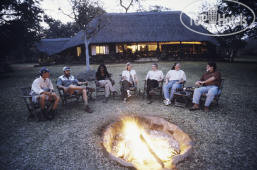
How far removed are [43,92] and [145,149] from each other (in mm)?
3105

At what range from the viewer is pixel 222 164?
2346 millimetres

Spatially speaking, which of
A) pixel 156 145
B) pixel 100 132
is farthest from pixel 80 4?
pixel 156 145

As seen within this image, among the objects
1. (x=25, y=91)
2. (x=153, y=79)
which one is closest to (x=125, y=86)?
(x=153, y=79)

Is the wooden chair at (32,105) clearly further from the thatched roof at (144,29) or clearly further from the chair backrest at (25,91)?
the thatched roof at (144,29)

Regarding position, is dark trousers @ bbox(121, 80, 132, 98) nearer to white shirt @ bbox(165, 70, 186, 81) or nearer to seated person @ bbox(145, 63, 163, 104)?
seated person @ bbox(145, 63, 163, 104)

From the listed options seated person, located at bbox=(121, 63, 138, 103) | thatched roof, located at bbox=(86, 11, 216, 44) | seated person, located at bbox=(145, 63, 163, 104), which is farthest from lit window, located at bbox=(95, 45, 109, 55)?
seated person, located at bbox=(145, 63, 163, 104)

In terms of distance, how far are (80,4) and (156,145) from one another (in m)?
10.4

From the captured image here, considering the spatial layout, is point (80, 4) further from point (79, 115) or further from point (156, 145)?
point (156, 145)

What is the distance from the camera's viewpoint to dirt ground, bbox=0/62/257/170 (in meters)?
2.44

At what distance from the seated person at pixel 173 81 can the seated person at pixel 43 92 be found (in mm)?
3588

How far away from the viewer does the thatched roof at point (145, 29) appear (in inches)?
707

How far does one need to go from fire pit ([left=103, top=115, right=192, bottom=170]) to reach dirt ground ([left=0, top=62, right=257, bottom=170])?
0.18 m

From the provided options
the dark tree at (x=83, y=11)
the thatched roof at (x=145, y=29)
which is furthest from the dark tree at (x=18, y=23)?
the thatched roof at (x=145, y=29)

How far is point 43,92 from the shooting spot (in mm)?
3904
